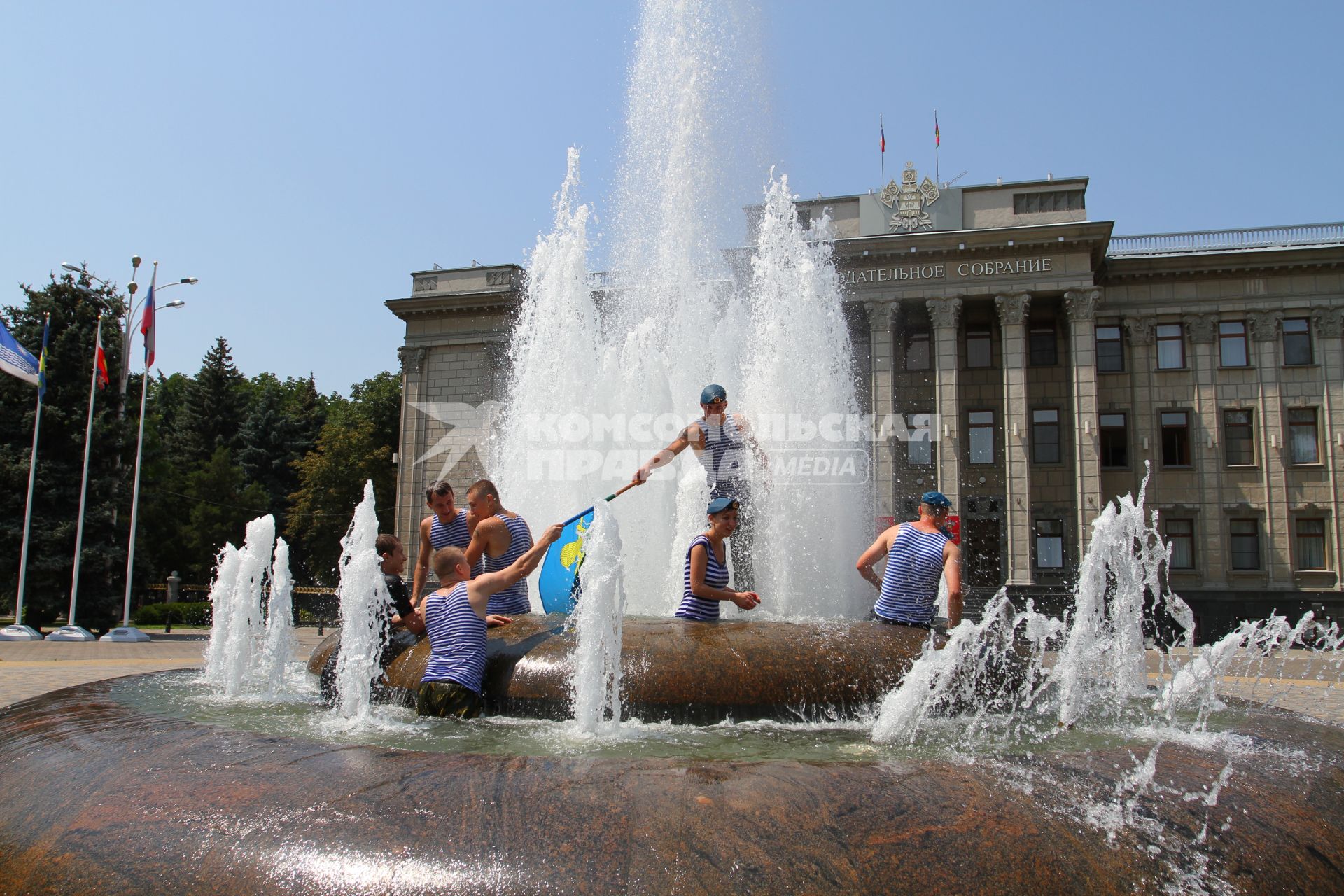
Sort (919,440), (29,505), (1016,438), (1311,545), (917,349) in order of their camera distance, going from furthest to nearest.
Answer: (917,349)
(919,440)
(1016,438)
(1311,545)
(29,505)

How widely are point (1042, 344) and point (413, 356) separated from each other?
80.7ft

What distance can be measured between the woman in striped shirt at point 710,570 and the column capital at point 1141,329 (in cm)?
3229

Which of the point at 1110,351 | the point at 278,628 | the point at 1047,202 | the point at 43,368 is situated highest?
the point at 1047,202

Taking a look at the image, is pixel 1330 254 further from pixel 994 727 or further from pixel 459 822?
pixel 459 822

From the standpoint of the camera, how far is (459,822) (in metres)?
2.93

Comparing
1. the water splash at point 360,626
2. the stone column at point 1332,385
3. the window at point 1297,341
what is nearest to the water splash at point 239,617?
the water splash at point 360,626

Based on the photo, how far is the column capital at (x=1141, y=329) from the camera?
3369 cm

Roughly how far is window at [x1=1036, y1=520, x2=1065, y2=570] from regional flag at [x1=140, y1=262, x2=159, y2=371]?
27813 millimetres

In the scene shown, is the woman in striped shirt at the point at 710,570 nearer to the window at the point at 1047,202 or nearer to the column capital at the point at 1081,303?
the column capital at the point at 1081,303

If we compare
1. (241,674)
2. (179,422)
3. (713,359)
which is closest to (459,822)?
(241,674)

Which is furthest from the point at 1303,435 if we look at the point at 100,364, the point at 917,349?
the point at 100,364

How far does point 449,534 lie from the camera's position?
22.4 feet

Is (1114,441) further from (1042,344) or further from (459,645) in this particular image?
(459,645)

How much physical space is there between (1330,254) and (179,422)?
5666cm
